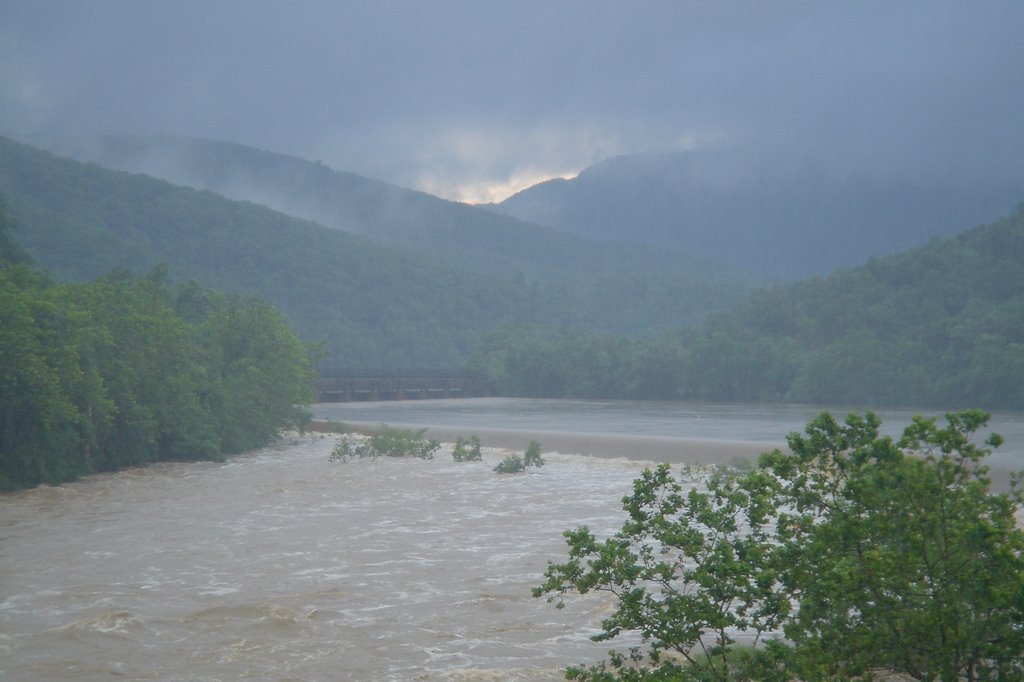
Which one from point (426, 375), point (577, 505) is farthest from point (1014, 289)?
point (577, 505)

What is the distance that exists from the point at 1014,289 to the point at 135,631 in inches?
2610

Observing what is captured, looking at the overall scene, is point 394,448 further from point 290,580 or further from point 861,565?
point 861,565

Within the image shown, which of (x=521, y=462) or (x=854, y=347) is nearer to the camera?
(x=521, y=462)

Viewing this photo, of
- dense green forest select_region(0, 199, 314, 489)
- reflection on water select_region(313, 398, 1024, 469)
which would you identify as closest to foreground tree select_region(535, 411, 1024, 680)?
dense green forest select_region(0, 199, 314, 489)

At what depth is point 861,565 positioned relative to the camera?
625 cm

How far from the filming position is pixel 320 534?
18.7 meters

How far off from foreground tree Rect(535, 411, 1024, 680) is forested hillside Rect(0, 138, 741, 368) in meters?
96.0

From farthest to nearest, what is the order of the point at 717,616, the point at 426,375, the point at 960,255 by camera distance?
the point at 426,375
the point at 960,255
the point at 717,616

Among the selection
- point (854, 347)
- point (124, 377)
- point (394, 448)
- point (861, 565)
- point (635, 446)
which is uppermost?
point (854, 347)

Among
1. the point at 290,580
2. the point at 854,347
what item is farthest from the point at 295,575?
the point at 854,347

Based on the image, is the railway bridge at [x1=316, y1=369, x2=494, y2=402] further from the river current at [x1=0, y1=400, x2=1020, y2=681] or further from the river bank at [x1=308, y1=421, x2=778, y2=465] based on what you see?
the river current at [x1=0, y1=400, x2=1020, y2=681]

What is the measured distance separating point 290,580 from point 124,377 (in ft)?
49.8

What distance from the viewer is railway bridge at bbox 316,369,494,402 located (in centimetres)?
7344

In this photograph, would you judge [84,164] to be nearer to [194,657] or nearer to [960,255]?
[960,255]
